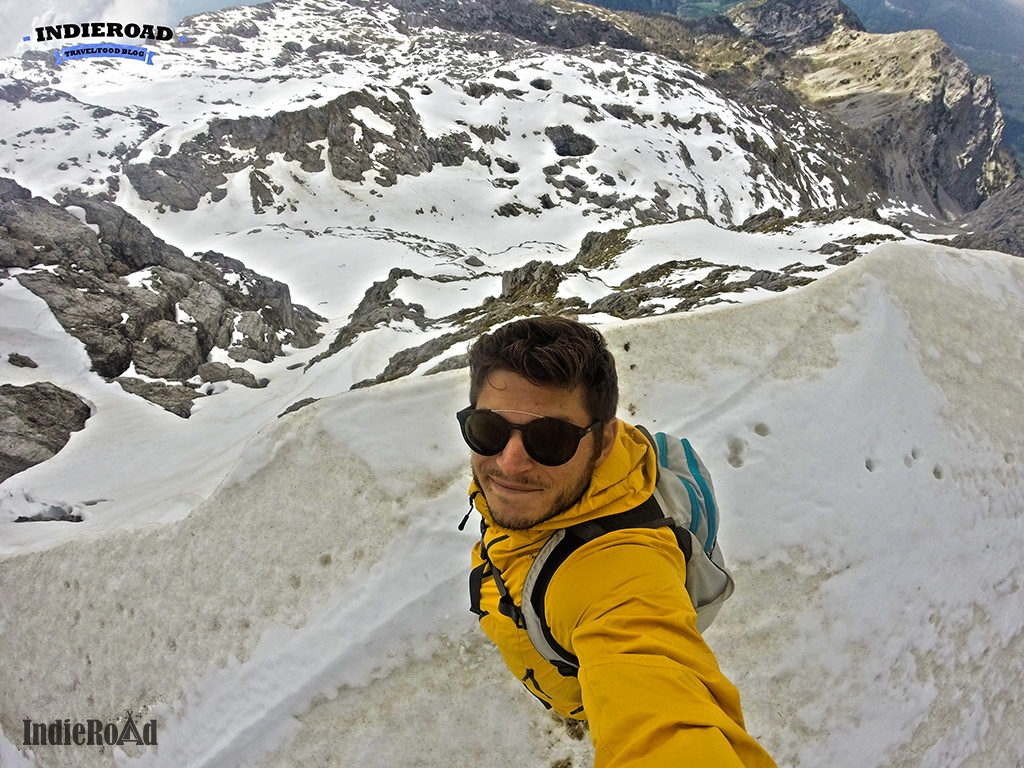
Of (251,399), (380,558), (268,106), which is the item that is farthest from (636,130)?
(380,558)

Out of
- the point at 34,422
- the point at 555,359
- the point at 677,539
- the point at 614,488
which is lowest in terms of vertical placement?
the point at 34,422

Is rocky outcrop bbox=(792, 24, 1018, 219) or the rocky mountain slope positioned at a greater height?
rocky outcrop bbox=(792, 24, 1018, 219)

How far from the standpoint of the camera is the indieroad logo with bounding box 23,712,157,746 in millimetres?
4969

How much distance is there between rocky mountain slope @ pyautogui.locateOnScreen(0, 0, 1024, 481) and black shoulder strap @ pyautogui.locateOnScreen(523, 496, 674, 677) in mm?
5520

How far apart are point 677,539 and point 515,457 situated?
871mm

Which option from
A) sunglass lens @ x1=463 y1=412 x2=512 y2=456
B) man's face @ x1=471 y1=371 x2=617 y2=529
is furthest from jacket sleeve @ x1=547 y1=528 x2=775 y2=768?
sunglass lens @ x1=463 y1=412 x2=512 y2=456

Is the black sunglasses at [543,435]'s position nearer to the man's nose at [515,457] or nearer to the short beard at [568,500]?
the man's nose at [515,457]

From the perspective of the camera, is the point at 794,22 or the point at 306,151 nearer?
the point at 306,151

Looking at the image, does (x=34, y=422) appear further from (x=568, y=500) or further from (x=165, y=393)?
(x=568, y=500)

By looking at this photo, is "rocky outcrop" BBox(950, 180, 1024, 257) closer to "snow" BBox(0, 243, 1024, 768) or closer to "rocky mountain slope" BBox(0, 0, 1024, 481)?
"rocky mountain slope" BBox(0, 0, 1024, 481)

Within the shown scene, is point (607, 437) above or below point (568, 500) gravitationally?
above

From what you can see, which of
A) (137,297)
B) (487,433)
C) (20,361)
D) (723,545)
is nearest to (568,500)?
(487,433)

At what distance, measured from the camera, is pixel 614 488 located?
235cm

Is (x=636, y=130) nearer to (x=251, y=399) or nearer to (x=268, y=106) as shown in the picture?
(x=268, y=106)
